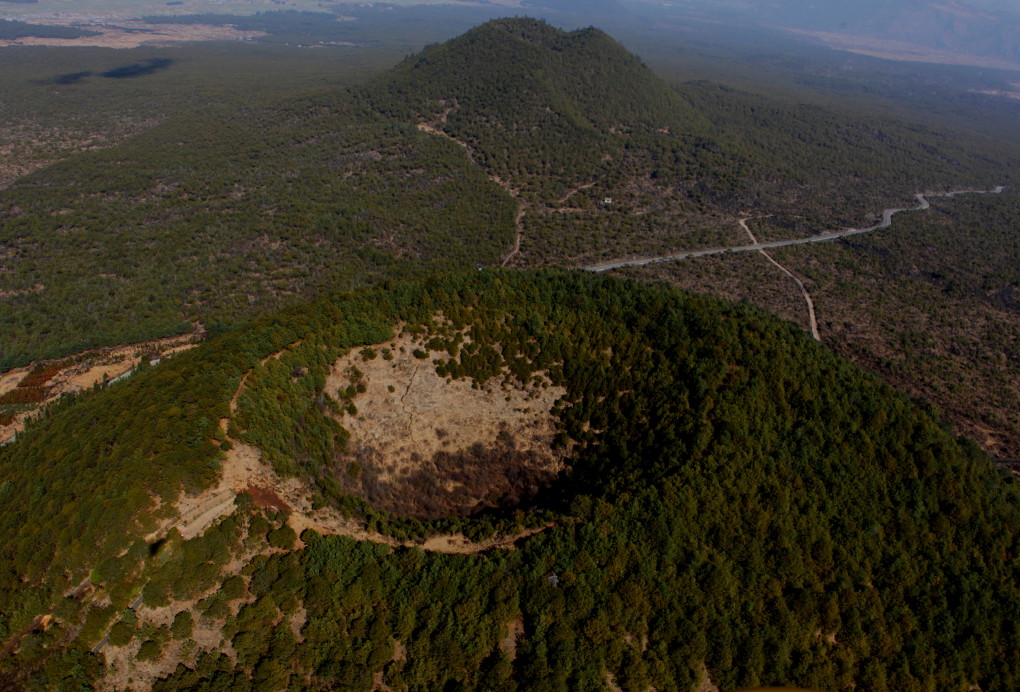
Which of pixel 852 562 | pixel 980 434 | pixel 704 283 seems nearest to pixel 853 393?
pixel 852 562

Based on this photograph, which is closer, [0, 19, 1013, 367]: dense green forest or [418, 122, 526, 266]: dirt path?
[0, 19, 1013, 367]: dense green forest

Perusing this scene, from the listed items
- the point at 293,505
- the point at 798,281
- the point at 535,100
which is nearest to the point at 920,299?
the point at 798,281

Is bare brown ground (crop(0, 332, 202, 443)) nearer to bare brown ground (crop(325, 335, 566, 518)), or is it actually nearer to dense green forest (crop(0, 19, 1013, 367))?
dense green forest (crop(0, 19, 1013, 367))

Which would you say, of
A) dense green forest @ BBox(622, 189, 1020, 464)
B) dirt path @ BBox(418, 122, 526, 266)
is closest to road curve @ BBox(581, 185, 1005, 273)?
dense green forest @ BBox(622, 189, 1020, 464)

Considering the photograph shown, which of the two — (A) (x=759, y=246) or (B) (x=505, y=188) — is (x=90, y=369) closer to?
(B) (x=505, y=188)

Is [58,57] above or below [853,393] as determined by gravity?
above

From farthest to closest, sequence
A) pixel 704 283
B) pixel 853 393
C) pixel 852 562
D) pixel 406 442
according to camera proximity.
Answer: pixel 704 283 → pixel 853 393 → pixel 406 442 → pixel 852 562

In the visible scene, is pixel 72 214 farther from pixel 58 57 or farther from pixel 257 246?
pixel 58 57
